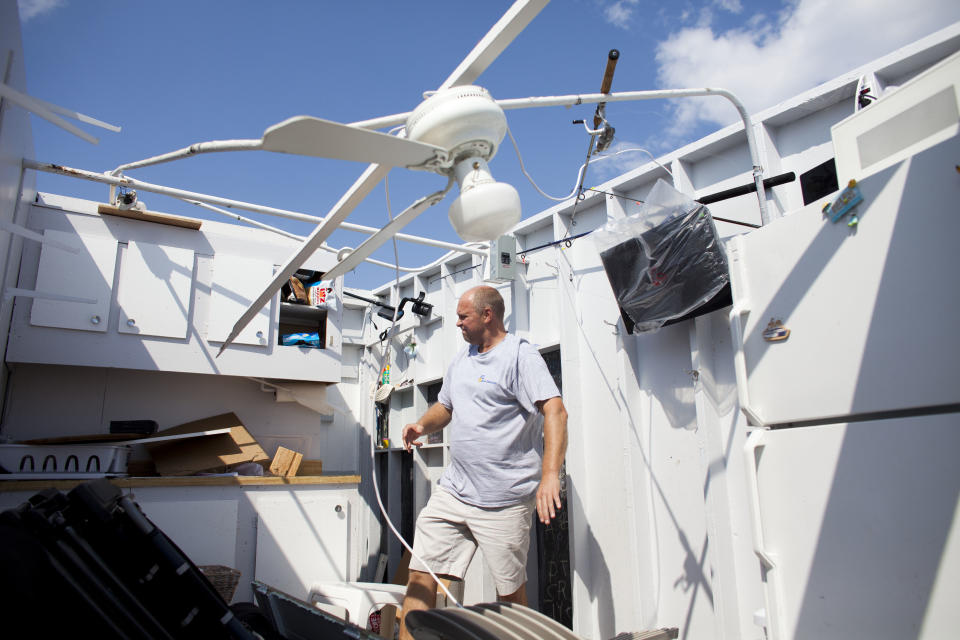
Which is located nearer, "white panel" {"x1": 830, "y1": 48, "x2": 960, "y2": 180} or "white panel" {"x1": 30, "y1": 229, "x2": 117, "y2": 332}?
"white panel" {"x1": 830, "y1": 48, "x2": 960, "y2": 180}

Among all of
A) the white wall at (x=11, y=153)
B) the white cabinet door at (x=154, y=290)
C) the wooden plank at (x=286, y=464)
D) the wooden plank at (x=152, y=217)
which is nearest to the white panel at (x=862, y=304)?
the wooden plank at (x=286, y=464)

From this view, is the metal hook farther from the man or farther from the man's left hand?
the man's left hand

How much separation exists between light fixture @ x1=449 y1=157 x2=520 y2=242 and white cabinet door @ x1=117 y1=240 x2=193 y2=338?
2854mm

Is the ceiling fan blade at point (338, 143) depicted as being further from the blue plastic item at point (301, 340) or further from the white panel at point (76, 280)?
the blue plastic item at point (301, 340)

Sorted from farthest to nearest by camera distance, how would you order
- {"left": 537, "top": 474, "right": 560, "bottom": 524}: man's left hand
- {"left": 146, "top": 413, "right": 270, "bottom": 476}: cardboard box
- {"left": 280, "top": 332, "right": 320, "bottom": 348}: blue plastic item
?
{"left": 280, "top": 332, "right": 320, "bottom": 348}: blue plastic item
{"left": 146, "top": 413, "right": 270, "bottom": 476}: cardboard box
{"left": 537, "top": 474, "right": 560, "bottom": 524}: man's left hand

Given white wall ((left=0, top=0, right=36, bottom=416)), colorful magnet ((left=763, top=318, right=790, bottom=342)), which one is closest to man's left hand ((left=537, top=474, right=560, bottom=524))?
colorful magnet ((left=763, top=318, right=790, bottom=342))

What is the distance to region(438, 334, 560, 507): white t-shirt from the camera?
2357 mm

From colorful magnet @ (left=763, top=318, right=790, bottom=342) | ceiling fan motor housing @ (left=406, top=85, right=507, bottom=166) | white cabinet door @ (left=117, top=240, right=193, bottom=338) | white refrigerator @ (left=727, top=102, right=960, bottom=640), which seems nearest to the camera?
white refrigerator @ (left=727, top=102, right=960, bottom=640)

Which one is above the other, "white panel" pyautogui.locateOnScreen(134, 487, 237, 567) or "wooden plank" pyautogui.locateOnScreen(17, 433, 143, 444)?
"wooden plank" pyautogui.locateOnScreen(17, 433, 143, 444)

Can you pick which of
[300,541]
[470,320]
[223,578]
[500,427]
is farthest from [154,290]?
[500,427]

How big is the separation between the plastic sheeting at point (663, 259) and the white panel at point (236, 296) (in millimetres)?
2372

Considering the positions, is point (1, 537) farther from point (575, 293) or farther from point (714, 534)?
point (575, 293)

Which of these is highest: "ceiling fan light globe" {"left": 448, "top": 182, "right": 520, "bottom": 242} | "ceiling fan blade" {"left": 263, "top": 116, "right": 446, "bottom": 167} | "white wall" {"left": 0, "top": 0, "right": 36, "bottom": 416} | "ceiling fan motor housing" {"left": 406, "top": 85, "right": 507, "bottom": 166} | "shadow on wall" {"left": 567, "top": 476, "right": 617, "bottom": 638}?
"white wall" {"left": 0, "top": 0, "right": 36, "bottom": 416}

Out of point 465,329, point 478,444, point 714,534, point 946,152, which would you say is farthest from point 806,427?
point 465,329
